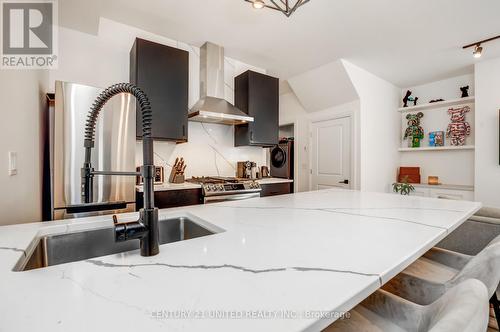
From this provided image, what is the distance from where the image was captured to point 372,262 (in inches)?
26.0

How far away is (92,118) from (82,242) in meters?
0.54

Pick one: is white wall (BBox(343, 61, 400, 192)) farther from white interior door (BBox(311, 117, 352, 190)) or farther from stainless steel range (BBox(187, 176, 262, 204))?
stainless steel range (BBox(187, 176, 262, 204))

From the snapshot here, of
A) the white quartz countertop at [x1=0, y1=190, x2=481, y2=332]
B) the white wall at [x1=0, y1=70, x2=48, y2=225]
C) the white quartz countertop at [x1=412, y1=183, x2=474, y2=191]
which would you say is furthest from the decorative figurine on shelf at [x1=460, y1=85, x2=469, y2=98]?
the white wall at [x1=0, y1=70, x2=48, y2=225]

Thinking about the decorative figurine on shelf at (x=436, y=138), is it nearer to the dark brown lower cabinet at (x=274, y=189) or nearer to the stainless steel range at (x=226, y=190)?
the dark brown lower cabinet at (x=274, y=189)

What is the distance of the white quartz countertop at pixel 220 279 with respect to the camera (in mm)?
427

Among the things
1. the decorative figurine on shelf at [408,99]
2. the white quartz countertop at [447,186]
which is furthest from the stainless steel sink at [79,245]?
Result: the decorative figurine on shelf at [408,99]

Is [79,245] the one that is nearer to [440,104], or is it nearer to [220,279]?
[220,279]

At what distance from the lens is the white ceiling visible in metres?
2.25

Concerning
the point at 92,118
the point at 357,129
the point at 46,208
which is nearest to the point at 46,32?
the point at 46,208

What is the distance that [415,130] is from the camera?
4.36m

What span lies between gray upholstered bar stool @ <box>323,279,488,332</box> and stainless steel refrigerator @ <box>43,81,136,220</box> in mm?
1956

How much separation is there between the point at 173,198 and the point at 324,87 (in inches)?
118

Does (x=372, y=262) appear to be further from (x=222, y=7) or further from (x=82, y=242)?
(x=222, y=7)

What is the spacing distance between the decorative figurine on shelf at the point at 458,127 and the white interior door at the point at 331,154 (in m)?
1.72
